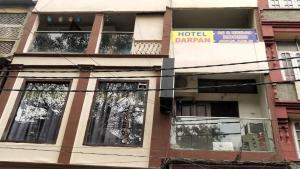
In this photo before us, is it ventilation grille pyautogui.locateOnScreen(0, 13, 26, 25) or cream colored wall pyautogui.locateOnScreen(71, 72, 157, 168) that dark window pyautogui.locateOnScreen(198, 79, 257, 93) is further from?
ventilation grille pyautogui.locateOnScreen(0, 13, 26, 25)

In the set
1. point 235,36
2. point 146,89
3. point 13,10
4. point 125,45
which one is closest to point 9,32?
point 13,10

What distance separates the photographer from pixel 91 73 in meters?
12.9

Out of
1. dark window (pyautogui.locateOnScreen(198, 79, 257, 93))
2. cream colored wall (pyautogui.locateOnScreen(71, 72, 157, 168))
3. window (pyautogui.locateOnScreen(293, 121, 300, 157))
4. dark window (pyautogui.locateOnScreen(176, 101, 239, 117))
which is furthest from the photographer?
dark window (pyautogui.locateOnScreen(198, 79, 257, 93))

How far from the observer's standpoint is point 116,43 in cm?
1412

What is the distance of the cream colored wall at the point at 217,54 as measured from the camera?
41.5 feet

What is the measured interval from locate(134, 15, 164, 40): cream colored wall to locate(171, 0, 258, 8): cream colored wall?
38.2 inches

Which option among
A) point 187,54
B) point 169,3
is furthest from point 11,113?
point 169,3

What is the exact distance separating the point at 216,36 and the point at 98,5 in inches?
202

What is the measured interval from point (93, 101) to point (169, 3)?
5392 millimetres

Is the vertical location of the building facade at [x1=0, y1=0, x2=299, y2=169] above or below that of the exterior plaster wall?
below

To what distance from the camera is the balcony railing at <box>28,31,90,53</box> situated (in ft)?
46.8

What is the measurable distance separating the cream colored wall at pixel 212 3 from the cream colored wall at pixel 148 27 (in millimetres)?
969

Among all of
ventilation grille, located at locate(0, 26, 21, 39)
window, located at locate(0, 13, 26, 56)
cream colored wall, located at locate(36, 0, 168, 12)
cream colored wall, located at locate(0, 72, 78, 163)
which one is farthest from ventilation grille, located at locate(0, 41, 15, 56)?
cream colored wall, located at locate(0, 72, 78, 163)

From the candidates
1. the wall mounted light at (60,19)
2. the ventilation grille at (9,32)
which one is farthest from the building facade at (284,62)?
the ventilation grille at (9,32)
